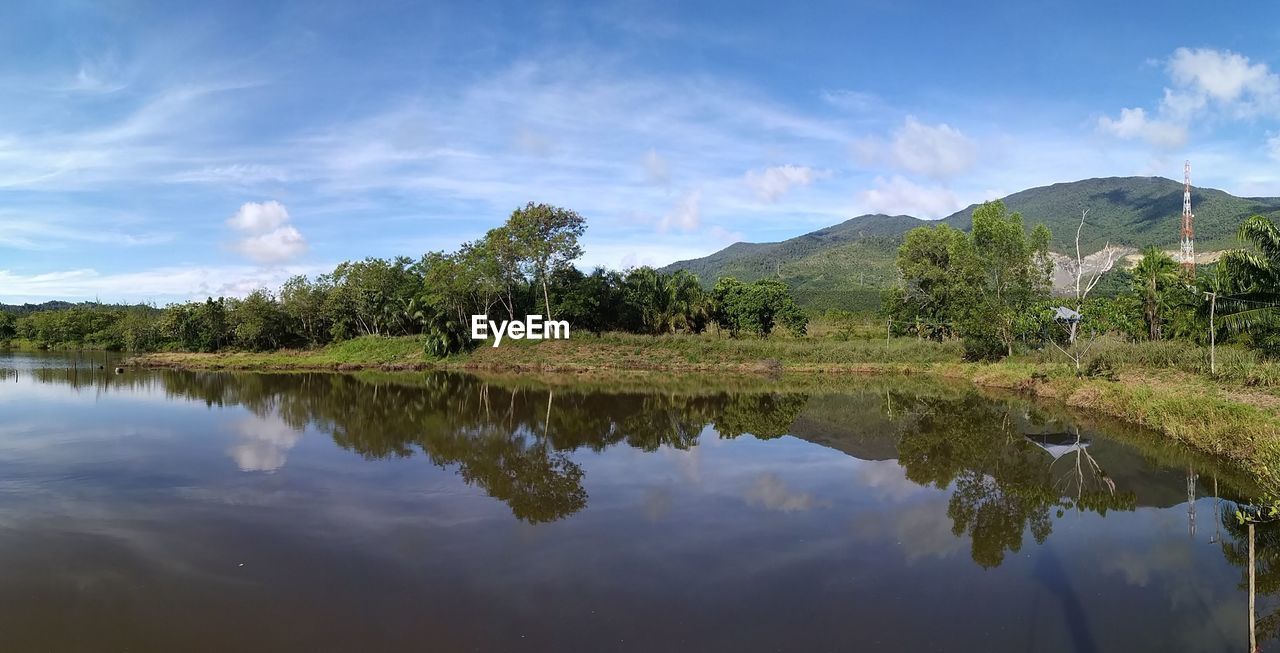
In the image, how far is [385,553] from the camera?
27.7 ft

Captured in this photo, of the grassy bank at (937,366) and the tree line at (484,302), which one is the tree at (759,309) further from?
the grassy bank at (937,366)

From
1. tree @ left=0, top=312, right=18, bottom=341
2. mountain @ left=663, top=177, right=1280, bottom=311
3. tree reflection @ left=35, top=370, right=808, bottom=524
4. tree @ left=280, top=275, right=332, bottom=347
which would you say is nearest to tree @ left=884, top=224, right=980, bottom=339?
tree reflection @ left=35, top=370, right=808, bottom=524

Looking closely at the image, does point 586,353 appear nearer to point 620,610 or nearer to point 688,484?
point 688,484

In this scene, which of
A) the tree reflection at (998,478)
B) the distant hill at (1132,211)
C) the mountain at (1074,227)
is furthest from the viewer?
the distant hill at (1132,211)

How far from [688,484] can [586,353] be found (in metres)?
29.0

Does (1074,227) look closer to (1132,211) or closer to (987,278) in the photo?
(1132,211)

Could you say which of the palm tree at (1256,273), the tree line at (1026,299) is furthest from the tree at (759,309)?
the palm tree at (1256,273)

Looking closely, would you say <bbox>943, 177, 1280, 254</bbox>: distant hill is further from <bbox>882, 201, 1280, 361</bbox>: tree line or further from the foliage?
the foliage

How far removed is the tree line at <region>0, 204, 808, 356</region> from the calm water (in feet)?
83.6

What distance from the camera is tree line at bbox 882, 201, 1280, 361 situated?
24.8m

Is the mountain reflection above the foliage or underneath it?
underneath

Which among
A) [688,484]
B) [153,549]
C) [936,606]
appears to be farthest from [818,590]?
[153,549]

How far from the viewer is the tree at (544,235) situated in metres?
42.1

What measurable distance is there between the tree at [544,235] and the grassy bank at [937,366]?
5376 millimetres
